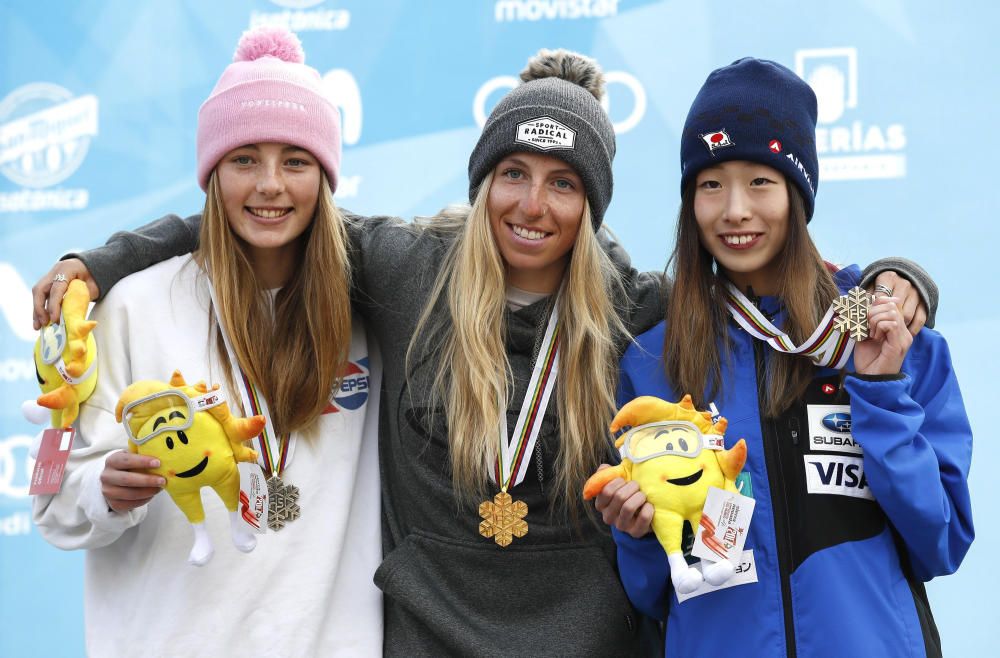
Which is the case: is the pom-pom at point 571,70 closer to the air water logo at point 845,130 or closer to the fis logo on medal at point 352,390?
the fis logo on medal at point 352,390

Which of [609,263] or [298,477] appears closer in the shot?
[298,477]

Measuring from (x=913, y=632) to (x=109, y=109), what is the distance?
2.97 meters

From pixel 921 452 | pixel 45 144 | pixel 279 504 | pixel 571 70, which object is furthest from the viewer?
pixel 45 144

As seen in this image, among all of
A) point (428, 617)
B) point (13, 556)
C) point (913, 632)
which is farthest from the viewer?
point (13, 556)

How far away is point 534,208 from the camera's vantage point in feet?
6.43

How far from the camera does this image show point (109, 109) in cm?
353

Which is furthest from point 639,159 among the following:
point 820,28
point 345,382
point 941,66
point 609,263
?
point 345,382

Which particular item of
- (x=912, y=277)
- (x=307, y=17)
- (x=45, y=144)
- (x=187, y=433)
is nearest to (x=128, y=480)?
(x=187, y=433)

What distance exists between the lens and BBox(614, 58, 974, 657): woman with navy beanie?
1.63m

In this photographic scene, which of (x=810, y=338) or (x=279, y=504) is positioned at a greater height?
(x=810, y=338)

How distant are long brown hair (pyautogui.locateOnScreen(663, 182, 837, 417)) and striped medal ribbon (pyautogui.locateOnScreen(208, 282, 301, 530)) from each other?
72 centimetres

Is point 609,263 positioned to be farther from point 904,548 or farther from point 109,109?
point 109,109

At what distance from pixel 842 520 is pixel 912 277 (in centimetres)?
42

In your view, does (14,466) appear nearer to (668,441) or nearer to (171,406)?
(171,406)
